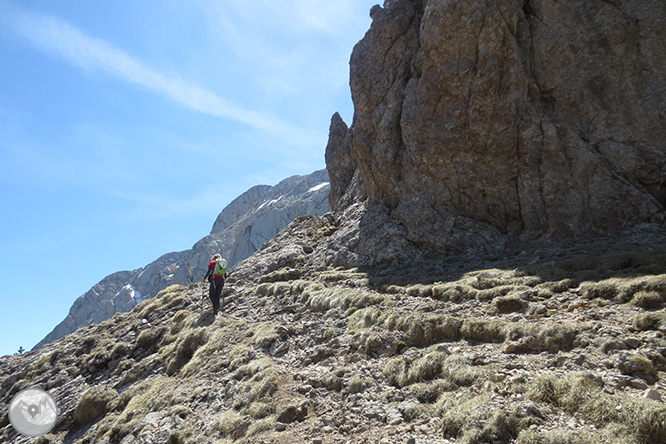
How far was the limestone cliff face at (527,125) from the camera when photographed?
2070 cm

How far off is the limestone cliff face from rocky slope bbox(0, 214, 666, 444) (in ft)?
11.4

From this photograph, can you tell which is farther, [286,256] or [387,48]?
[387,48]

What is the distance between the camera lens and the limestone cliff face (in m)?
20.7

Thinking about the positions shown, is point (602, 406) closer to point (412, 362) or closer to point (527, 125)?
point (412, 362)

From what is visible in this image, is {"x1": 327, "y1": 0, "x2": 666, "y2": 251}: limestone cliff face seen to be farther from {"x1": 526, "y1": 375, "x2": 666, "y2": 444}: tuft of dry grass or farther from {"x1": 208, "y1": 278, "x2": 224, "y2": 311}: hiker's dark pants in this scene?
{"x1": 526, "y1": 375, "x2": 666, "y2": 444}: tuft of dry grass

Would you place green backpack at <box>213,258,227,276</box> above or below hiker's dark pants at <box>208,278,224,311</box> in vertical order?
above

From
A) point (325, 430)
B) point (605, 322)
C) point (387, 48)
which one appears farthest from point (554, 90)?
point (325, 430)

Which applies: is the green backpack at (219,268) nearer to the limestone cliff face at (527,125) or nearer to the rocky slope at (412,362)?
the rocky slope at (412,362)

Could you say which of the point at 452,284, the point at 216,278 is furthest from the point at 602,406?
the point at 216,278

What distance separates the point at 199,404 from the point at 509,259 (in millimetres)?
16028

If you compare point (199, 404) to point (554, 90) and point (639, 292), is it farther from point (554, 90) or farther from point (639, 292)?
point (554, 90)

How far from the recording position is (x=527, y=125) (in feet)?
77.8

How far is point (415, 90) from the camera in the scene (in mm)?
29016

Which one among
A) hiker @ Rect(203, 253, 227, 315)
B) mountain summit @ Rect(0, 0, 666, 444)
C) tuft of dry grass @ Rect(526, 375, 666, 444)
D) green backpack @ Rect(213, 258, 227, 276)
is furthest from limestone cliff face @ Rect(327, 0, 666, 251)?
tuft of dry grass @ Rect(526, 375, 666, 444)
